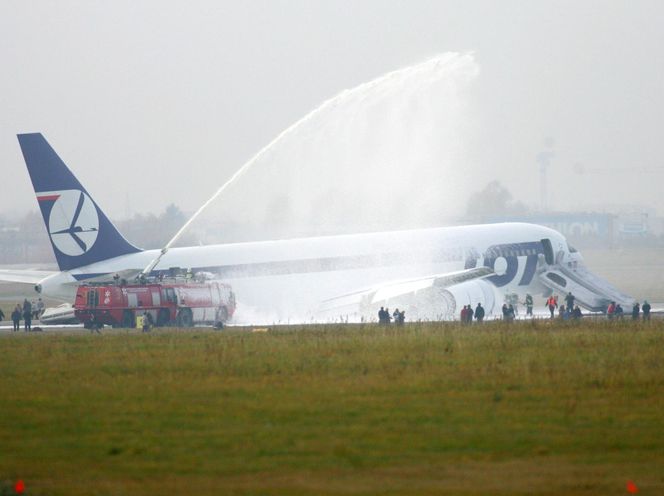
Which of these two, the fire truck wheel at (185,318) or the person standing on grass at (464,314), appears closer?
the person standing on grass at (464,314)

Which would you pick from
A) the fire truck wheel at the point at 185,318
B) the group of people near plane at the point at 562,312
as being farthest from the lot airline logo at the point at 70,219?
the group of people near plane at the point at 562,312

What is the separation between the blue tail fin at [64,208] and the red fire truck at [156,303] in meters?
3.94

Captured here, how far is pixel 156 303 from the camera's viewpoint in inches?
2133

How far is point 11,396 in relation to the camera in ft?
83.8

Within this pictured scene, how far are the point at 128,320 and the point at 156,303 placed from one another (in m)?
1.47

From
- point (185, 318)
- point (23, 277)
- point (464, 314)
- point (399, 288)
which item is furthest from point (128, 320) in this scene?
point (464, 314)

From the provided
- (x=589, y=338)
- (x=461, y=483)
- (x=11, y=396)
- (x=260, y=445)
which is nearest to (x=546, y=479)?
(x=461, y=483)

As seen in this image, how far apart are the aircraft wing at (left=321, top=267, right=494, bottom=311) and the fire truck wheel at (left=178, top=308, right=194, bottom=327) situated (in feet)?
26.6

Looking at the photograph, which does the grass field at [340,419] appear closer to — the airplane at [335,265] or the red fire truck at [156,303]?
the red fire truck at [156,303]

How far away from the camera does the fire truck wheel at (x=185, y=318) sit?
2169 inches

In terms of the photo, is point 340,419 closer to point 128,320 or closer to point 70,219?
point 128,320

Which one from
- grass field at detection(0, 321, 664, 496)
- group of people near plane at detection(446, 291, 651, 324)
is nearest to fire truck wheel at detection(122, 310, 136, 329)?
group of people near plane at detection(446, 291, 651, 324)

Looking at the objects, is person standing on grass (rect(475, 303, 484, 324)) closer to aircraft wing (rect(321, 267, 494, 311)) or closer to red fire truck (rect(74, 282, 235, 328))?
aircraft wing (rect(321, 267, 494, 311))

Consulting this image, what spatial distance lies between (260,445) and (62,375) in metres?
12.0
